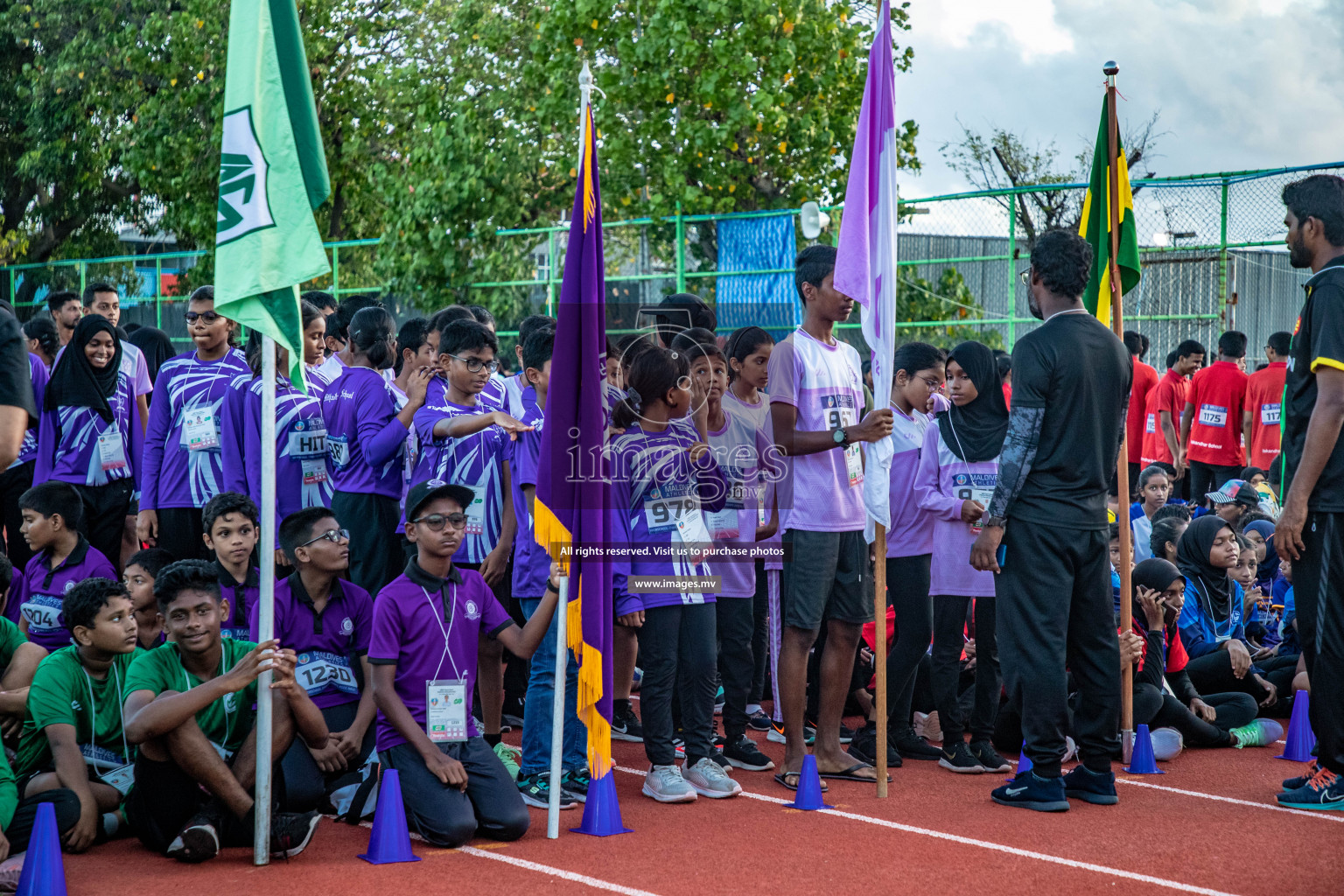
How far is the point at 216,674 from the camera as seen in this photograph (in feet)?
17.4

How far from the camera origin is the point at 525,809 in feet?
17.2

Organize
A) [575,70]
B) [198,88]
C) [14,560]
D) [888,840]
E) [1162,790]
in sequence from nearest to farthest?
1. [888,840]
2. [1162,790]
3. [14,560]
4. [575,70]
5. [198,88]

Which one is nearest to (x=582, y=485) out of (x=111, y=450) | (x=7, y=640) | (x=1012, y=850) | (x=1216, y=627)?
Answer: (x=1012, y=850)

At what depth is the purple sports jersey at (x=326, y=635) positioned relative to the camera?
5.78m

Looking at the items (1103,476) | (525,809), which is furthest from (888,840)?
(1103,476)

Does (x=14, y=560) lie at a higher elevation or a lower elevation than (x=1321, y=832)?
higher

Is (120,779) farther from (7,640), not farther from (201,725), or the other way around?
(7,640)

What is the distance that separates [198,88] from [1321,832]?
Answer: 65.3 feet

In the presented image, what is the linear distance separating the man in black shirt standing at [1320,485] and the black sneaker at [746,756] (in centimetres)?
236

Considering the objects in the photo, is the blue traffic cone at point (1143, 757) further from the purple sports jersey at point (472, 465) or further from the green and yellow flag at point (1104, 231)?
the purple sports jersey at point (472, 465)

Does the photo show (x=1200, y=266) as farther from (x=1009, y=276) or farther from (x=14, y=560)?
(x=14, y=560)

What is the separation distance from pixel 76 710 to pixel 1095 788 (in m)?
4.25

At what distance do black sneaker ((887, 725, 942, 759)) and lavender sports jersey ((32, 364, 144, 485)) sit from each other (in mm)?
4727

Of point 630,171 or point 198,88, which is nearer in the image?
point 630,171
